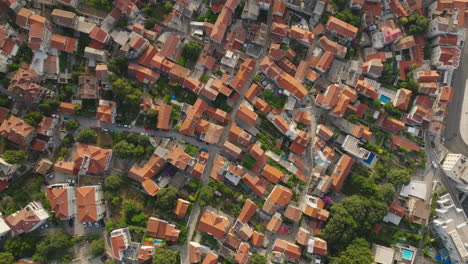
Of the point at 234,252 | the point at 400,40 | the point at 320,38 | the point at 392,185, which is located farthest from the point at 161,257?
the point at 400,40

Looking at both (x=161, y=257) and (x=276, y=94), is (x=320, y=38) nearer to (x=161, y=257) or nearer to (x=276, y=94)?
(x=276, y=94)

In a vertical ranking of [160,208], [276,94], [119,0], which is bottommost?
[160,208]

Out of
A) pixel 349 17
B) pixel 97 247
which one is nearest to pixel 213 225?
pixel 97 247

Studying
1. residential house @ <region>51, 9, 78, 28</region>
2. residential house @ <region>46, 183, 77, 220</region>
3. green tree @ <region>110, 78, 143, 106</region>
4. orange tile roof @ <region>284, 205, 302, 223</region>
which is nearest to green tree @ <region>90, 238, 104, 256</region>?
residential house @ <region>46, 183, 77, 220</region>

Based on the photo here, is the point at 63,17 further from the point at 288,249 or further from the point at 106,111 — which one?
the point at 288,249

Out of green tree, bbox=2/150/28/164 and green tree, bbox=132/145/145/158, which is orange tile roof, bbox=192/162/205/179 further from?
green tree, bbox=2/150/28/164
